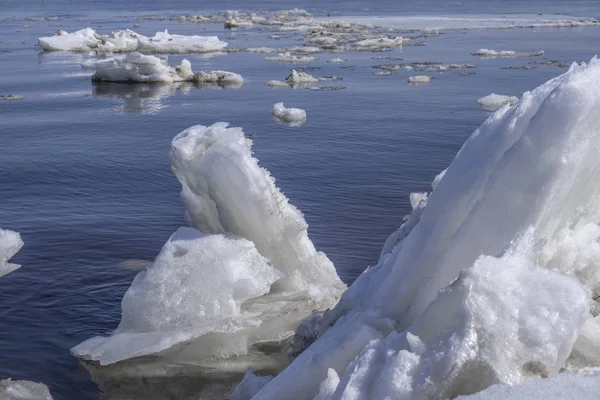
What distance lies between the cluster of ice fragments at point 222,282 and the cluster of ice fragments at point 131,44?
1070 inches

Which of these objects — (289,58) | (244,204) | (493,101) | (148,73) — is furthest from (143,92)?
(244,204)

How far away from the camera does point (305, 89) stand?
26.0m

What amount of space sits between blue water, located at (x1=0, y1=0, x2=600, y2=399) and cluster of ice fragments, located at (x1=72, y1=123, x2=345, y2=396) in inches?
27.5

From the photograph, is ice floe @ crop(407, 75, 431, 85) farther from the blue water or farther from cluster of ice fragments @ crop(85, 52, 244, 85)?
cluster of ice fragments @ crop(85, 52, 244, 85)

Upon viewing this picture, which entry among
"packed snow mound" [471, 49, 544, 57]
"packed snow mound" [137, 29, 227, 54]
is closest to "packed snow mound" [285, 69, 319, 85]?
"packed snow mound" [471, 49, 544, 57]

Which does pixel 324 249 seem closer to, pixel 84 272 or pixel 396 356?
pixel 84 272

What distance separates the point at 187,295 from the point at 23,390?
185 centimetres

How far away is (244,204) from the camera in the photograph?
31.7ft

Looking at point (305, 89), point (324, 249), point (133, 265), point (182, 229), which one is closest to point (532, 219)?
point (182, 229)

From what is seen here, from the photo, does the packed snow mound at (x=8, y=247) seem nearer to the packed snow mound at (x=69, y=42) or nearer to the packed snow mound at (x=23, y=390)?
the packed snow mound at (x=23, y=390)

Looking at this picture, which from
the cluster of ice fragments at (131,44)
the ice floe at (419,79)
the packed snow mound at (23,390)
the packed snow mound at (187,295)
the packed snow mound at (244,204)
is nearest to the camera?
the packed snow mound at (23,390)

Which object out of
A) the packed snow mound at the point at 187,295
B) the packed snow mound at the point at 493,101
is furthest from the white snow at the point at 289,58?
the packed snow mound at the point at 187,295

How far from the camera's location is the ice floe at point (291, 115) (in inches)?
826

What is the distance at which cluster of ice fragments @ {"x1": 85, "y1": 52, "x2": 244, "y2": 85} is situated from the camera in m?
27.8
